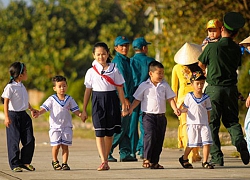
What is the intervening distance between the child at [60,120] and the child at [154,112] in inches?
33.7

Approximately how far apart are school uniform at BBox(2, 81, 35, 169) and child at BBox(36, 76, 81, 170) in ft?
0.86

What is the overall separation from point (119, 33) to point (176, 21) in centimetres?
2382

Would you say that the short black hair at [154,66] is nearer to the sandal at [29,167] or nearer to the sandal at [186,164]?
the sandal at [186,164]

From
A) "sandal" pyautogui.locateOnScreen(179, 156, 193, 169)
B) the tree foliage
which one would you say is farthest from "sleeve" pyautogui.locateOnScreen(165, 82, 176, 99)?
the tree foliage

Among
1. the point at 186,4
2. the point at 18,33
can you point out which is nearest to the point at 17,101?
the point at 186,4

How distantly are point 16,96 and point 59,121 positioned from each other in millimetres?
663

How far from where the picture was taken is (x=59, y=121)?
11266mm

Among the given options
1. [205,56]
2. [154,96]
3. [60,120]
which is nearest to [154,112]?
[154,96]

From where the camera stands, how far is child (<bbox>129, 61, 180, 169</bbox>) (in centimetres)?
1120

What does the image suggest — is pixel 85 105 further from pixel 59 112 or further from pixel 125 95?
pixel 125 95

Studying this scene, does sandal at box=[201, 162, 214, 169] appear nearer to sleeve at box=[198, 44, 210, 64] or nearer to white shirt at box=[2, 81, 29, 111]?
sleeve at box=[198, 44, 210, 64]

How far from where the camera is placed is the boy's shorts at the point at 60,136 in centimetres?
1120

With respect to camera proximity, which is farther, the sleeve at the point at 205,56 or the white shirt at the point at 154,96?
the sleeve at the point at 205,56

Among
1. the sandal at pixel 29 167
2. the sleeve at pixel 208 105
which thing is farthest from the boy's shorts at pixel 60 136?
the sleeve at pixel 208 105
